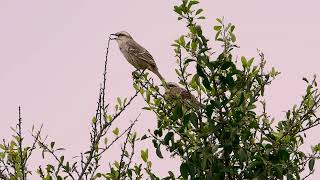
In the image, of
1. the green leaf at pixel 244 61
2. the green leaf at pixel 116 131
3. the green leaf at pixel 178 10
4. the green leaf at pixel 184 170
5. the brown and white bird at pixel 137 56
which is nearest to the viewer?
the green leaf at pixel 184 170

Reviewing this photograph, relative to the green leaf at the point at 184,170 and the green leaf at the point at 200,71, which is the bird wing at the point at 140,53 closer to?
the green leaf at the point at 200,71

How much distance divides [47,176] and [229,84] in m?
1.70

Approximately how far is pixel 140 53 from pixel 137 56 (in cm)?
11

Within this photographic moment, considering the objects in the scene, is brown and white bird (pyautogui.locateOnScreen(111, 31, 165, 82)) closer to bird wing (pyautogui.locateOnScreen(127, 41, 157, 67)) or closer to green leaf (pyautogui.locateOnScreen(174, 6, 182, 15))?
bird wing (pyautogui.locateOnScreen(127, 41, 157, 67))

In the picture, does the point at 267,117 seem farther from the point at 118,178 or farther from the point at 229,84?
the point at 118,178

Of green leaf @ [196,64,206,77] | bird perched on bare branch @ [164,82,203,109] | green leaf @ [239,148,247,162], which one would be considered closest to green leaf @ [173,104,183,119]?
bird perched on bare branch @ [164,82,203,109]

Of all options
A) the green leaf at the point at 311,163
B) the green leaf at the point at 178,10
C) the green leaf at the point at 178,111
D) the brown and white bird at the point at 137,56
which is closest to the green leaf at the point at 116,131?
the green leaf at the point at 178,111

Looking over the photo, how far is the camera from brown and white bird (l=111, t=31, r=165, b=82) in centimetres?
1036

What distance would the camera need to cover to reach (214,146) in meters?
4.64

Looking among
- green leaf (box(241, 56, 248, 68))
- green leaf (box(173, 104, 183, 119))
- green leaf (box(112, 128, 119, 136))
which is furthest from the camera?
green leaf (box(112, 128, 119, 136))

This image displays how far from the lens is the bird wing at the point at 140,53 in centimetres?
1038

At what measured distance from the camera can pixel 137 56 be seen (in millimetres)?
10469

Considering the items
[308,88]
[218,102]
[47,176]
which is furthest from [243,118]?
[47,176]

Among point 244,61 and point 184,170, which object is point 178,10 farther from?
point 184,170
